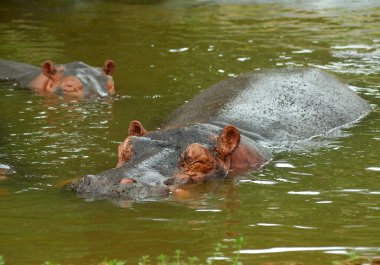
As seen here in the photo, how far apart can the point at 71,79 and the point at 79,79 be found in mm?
104

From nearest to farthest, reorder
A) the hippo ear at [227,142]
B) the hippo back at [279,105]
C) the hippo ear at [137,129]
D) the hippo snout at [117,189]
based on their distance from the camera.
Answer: the hippo snout at [117,189]
the hippo ear at [227,142]
the hippo ear at [137,129]
the hippo back at [279,105]

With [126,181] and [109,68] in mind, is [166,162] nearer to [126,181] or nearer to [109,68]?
[126,181]

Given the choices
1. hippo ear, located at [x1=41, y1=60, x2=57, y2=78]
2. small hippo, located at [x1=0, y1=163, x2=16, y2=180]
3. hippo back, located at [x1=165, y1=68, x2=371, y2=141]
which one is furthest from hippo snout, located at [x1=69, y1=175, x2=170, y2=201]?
hippo ear, located at [x1=41, y1=60, x2=57, y2=78]

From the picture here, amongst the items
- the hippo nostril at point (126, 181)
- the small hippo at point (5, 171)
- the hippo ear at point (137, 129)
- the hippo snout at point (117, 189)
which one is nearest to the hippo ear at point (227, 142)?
the hippo ear at point (137, 129)

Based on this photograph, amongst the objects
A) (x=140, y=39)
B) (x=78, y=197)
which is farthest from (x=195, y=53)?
(x=78, y=197)

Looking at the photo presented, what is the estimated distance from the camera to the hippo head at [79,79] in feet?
40.4

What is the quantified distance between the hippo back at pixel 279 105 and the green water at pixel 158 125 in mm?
295

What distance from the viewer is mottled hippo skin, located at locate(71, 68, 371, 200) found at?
6.99m

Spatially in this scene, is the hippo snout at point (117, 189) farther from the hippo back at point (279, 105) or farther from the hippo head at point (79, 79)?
the hippo head at point (79, 79)

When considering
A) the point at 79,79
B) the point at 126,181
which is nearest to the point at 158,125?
the point at 79,79

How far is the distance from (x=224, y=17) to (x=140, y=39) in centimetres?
292

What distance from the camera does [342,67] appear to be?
13.0m

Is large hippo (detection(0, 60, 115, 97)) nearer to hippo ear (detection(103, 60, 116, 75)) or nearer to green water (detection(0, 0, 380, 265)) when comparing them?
hippo ear (detection(103, 60, 116, 75))

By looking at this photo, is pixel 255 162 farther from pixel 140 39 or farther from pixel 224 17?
pixel 224 17
